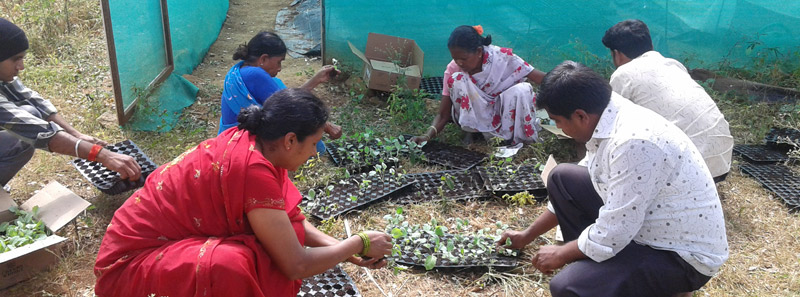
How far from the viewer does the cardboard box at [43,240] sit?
2.65 m

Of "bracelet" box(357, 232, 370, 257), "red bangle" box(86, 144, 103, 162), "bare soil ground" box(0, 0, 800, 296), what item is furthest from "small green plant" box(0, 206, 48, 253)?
"bracelet" box(357, 232, 370, 257)

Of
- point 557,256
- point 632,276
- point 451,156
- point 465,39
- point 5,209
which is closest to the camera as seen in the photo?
point 632,276

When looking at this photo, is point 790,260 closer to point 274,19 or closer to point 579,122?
point 579,122

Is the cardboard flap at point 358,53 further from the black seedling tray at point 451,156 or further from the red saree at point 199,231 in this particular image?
the red saree at point 199,231

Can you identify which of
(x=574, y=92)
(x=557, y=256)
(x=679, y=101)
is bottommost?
(x=557, y=256)

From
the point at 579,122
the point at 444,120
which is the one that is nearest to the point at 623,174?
the point at 579,122

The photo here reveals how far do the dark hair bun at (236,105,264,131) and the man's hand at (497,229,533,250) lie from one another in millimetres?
1443

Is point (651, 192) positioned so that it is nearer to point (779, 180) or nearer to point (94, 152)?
point (779, 180)

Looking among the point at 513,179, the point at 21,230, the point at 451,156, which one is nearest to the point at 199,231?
the point at 21,230

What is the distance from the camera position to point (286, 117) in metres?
2.07

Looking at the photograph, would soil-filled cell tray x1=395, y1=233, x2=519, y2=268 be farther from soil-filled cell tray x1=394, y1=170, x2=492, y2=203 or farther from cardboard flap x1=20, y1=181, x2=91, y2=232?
cardboard flap x1=20, y1=181, x2=91, y2=232

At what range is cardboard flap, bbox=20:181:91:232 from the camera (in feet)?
9.57

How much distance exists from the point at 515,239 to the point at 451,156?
135cm

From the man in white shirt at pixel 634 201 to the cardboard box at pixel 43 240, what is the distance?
2.29 m
